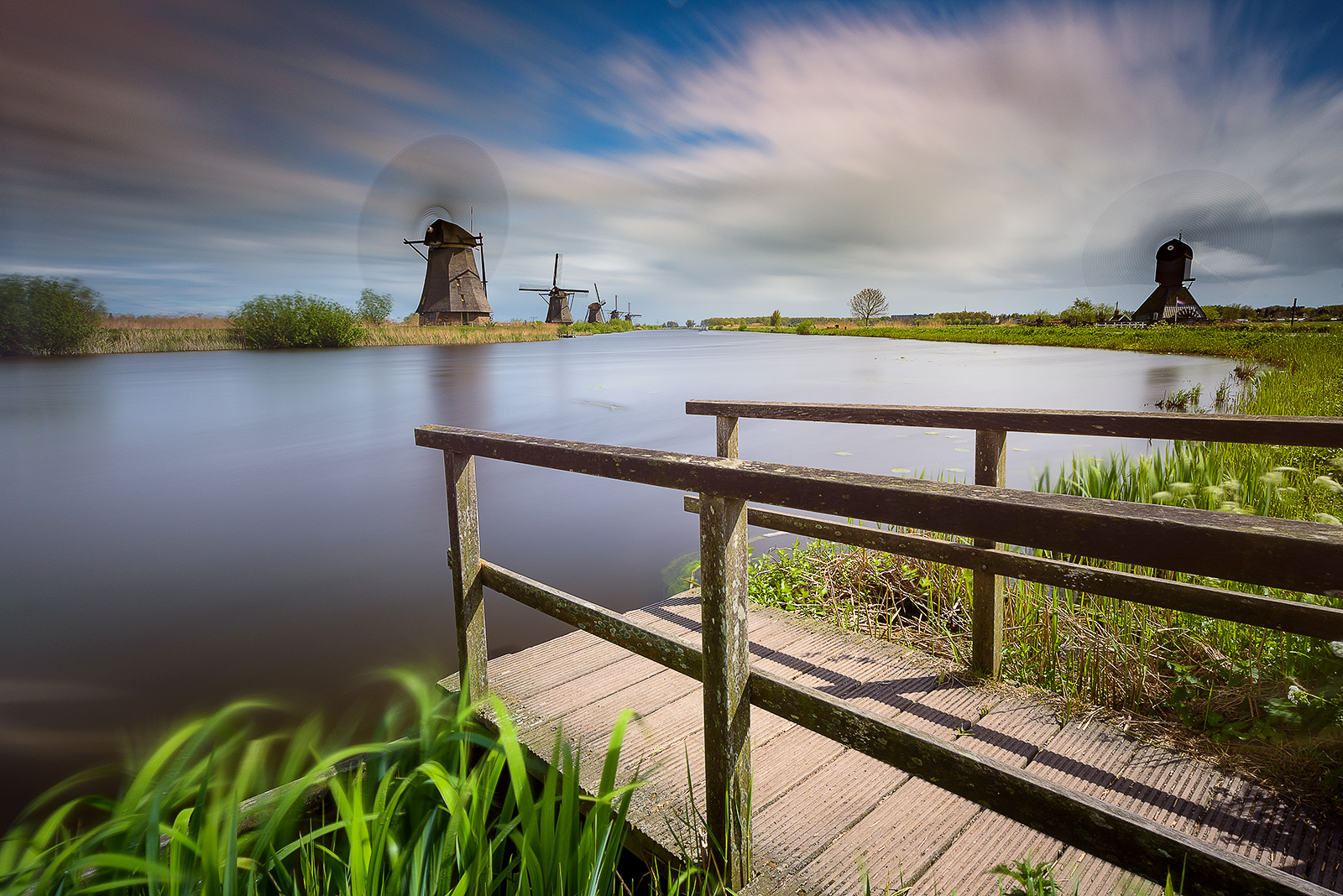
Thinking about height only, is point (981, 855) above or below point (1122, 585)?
below

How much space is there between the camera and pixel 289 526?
28.0 ft

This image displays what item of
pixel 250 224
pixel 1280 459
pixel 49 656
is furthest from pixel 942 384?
pixel 250 224

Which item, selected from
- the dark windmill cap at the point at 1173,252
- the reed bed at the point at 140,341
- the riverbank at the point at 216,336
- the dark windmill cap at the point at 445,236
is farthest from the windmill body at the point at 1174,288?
the reed bed at the point at 140,341

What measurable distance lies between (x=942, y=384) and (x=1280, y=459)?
18742 millimetres

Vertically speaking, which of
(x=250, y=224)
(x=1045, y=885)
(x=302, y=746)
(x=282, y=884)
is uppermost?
(x=250, y=224)

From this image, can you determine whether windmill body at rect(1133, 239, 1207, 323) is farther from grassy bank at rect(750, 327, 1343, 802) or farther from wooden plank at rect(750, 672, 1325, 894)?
wooden plank at rect(750, 672, 1325, 894)

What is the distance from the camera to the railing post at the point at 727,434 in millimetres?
3816

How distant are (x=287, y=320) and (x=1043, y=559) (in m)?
54.4

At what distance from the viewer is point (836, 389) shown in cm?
2262

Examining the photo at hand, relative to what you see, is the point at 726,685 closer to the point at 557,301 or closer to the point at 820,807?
the point at 820,807

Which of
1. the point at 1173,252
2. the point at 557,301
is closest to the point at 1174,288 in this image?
the point at 1173,252

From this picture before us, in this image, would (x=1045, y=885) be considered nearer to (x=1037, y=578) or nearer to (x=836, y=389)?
(x=1037, y=578)

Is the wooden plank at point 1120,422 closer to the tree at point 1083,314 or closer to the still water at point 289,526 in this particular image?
the still water at point 289,526

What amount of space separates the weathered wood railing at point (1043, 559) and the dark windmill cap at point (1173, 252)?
79141mm
